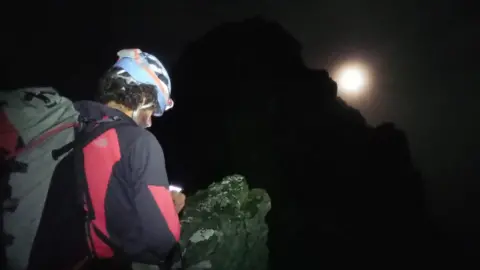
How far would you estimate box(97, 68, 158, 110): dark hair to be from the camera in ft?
8.50

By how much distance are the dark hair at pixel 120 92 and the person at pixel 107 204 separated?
0.29 m

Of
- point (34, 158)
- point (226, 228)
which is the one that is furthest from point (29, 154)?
point (226, 228)

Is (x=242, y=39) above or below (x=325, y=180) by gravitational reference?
above

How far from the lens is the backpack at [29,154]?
6.09ft

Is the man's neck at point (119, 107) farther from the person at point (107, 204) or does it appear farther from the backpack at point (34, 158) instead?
the backpack at point (34, 158)

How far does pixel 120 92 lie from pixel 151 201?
3.07 feet

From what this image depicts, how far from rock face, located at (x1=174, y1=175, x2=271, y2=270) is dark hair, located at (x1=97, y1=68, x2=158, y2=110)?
2354mm

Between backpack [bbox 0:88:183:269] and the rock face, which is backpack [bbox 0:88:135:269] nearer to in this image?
backpack [bbox 0:88:183:269]

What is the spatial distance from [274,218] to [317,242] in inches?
86.6

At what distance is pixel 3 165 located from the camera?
6.05 feet

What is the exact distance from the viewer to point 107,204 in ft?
6.64

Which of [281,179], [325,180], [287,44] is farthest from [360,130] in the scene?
[287,44]

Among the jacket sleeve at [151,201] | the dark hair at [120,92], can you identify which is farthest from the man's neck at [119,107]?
the jacket sleeve at [151,201]

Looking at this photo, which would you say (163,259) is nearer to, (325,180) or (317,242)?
(317,242)
